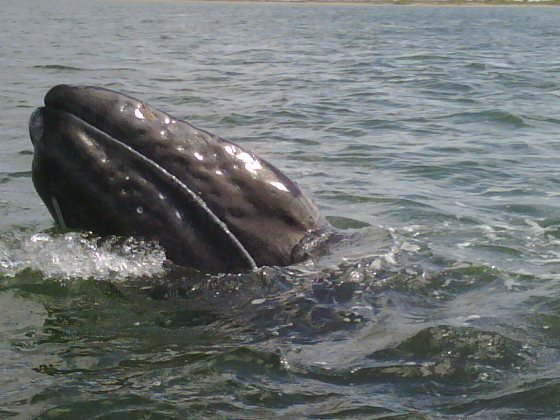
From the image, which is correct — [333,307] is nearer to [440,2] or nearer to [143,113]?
[143,113]

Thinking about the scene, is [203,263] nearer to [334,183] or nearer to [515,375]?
[515,375]

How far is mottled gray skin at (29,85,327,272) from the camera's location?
4430mm

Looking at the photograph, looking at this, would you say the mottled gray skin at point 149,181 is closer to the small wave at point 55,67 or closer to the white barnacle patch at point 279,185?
the white barnacle patch at point 279,185

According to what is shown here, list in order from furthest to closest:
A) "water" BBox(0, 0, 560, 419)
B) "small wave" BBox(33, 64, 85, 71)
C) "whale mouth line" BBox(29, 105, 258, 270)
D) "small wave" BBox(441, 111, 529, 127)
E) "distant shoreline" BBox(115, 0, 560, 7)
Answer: "distant shoreline" BBox(115, 0, 560, 7), "small wave" BBox(33, 64, 85, 71), "small wave" BBox(441, 111, 529, 127), "whale mouth line" BBox(29, 105, 258, 270), "water" BBox(0, 0, 560, 419)

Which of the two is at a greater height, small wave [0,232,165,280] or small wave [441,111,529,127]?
small wave [0,232,165,280]

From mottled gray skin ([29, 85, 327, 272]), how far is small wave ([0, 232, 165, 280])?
80 millimetres

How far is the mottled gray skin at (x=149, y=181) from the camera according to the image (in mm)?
4430

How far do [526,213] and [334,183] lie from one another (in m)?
1.70

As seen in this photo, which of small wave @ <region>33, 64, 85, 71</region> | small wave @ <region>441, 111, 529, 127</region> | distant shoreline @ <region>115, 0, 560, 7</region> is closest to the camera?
small wave @ <region>441, 111, 529, 127</region>

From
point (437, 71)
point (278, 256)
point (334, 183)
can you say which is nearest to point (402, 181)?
point (334, 183)

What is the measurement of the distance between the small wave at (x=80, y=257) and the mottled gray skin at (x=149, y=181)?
3.2 inches

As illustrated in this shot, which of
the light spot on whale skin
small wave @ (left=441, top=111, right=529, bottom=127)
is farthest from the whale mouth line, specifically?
small wave @ (left=441, top=111, right=529, bottom=127)

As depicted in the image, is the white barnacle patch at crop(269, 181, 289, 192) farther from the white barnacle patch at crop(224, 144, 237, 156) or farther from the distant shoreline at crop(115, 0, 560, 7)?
the distant shoreline at crop(115, 0, 560, 7)

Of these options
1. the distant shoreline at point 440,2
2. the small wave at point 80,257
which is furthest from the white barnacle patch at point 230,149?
the distant shoreline at point 440,2
